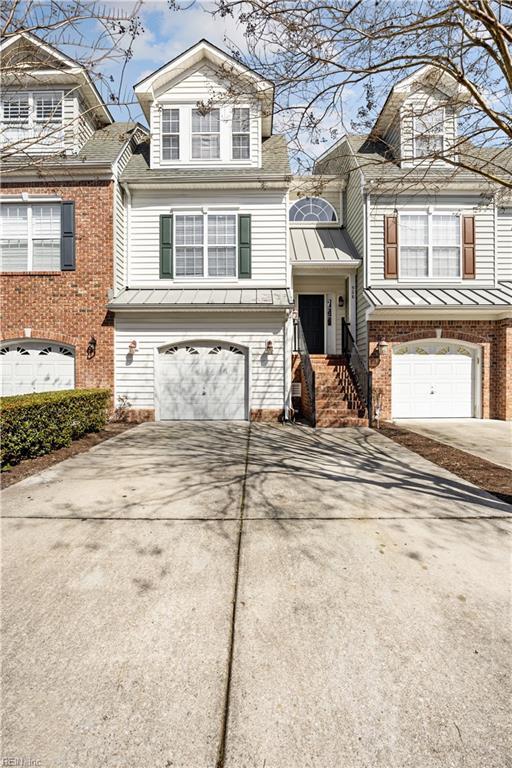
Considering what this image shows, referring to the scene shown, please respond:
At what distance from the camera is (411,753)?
5.47ft

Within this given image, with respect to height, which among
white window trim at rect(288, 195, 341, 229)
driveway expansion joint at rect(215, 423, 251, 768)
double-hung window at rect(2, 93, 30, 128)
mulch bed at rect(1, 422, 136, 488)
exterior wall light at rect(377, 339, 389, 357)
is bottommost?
driveway expansion joint at rect(215, 423, 251, 768)

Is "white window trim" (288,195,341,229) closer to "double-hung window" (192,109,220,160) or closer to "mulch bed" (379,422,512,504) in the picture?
"double-hung window" (192,109,220,160)

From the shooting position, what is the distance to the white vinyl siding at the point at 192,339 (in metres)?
10.5

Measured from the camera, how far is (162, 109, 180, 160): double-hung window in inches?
436

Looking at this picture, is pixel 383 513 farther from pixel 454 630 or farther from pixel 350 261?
pixel 350 261

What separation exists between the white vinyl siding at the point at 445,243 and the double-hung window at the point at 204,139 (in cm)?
513

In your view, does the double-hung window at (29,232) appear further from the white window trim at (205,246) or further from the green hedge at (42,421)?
the green hedge at (42,421)

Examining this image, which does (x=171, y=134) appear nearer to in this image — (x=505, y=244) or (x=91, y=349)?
(x=91, y=349)

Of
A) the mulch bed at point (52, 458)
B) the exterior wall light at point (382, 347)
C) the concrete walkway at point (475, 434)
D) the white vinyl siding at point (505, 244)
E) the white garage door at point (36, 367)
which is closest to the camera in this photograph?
the mulch bed at point (52, 458)

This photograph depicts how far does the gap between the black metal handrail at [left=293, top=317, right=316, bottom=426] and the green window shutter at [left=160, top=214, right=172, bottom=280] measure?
448 centimetres

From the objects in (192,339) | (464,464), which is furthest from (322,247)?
(464,464)

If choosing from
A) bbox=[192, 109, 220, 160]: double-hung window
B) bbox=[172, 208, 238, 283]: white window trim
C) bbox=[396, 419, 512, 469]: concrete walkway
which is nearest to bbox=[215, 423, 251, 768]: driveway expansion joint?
bbox=[396, 419, 512, 469]: concrete walkway

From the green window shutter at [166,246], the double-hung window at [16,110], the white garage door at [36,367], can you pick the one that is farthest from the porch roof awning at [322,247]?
the double-hung window at [16,110]

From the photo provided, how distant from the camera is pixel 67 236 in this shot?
10.3 metres
